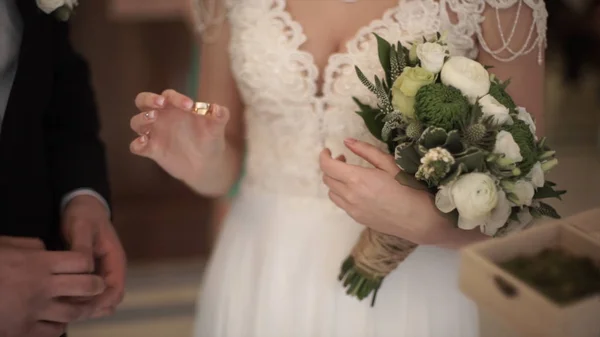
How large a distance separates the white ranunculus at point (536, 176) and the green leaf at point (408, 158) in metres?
0.13

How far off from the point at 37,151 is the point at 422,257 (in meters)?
0.60

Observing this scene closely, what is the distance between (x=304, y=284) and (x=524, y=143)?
445 mm

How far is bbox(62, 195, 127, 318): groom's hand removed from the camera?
91 cm

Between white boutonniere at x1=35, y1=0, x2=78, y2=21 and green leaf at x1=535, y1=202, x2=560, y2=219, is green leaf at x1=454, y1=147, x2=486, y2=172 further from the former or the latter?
white boutonniere at x1=35, y1=0, x2=78, y2=21

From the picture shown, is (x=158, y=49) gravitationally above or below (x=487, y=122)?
above

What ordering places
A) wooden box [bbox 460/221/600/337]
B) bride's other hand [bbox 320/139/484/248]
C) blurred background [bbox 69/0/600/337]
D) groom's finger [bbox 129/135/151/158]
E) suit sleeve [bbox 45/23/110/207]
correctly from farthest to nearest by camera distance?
blurred background [bbox 69/0/600/337]
suit sleeve [bbox 45/23/110/207]
groom's finger [bbox 129/135/151/158]
bride's other hand [bbox 320/139/484/248]
wooden box [bbox 460/221/600/337]

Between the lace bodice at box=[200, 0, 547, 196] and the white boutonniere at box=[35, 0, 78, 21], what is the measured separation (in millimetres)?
244

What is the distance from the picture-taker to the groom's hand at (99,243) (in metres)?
0.91

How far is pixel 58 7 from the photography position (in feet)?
2.90

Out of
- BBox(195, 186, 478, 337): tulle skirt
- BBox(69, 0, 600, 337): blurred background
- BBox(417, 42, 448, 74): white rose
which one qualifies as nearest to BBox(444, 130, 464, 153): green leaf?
BBox(417, 42, 448, 74): white rose

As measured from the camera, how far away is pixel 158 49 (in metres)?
2.15

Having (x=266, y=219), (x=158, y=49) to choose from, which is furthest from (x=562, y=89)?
(x=158, y=49)

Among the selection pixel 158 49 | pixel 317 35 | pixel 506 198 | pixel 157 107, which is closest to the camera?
pixel 506 198

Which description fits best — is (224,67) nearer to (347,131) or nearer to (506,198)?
(347,131)
